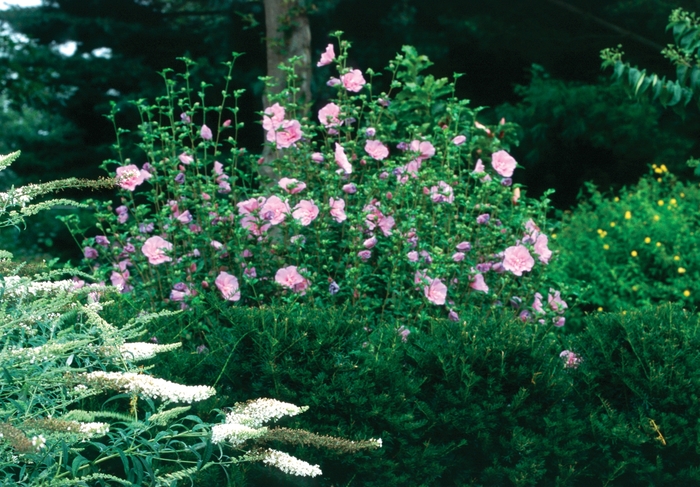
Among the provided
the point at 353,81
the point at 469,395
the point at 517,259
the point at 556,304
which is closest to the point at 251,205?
the point at 353,81

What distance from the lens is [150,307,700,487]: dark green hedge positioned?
9.53 ft

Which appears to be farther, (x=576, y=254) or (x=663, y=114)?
(x=663, y=114)

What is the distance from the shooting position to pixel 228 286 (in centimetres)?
372

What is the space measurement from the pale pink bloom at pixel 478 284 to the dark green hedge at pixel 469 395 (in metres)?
0.71

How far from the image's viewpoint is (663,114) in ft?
34.8

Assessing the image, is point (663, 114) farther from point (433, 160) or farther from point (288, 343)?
point (288, 343)

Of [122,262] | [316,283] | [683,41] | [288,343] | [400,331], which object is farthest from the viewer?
[683,41]

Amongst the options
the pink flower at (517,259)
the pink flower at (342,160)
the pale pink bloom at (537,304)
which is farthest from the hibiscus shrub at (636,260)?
the pink flower at (342,160)

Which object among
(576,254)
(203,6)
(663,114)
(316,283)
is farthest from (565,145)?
(316,283)

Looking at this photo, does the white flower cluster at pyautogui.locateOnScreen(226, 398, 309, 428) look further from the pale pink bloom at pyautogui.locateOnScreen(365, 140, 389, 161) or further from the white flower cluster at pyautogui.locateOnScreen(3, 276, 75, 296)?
the pale pink bloom at pyautogui.locateOnScreen(365, 140, 389, 161)

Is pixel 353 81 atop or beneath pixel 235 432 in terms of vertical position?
atop

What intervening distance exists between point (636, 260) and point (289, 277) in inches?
160

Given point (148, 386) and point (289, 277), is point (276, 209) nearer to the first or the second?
point (289, 277)

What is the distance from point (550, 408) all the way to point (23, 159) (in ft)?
36.4
